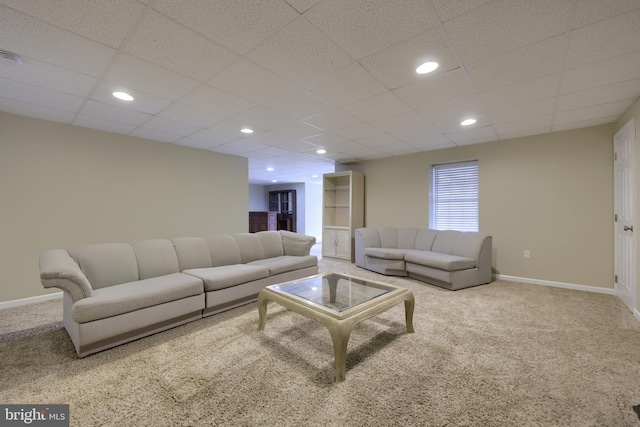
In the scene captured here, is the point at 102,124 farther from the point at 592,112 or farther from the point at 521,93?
the point at 592,112

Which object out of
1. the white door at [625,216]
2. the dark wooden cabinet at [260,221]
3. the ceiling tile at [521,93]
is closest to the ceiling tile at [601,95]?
the ceiling tile at [521,93]

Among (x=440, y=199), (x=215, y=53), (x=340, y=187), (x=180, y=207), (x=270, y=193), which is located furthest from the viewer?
(x=270, y=193)

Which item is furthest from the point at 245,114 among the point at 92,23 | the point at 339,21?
the point at 339,21

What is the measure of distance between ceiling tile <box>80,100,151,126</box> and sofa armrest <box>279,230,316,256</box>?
256 cm

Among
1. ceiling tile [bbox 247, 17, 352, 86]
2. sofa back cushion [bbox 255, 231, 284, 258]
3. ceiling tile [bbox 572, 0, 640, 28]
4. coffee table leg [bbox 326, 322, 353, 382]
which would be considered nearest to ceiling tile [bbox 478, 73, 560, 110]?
ceiling tile [bbox 572, 0, 640, 28]

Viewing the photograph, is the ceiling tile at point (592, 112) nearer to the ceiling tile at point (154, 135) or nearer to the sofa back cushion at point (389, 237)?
the sofa back cushion at point (389, 237)

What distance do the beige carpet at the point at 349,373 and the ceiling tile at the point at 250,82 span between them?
7.61ft

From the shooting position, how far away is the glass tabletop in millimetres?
2173

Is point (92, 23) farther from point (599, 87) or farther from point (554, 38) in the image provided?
point (599, 87)

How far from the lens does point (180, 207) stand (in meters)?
4.64

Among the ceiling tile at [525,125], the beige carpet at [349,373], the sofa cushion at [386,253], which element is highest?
the ceiling tile at [525,125]

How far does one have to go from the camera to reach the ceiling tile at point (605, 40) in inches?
62.0

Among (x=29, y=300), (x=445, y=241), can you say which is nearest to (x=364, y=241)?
(x=445, y=241)

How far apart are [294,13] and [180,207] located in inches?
161
